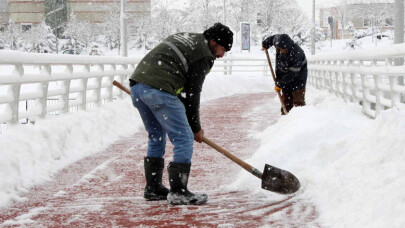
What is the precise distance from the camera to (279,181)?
16.9 ft

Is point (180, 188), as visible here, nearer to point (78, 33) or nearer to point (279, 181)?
point (279, 181)

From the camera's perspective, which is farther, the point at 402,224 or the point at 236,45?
the point at 236,45

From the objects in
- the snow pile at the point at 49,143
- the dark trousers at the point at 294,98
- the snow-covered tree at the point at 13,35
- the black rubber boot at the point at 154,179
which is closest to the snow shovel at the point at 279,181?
the black rubber boot at the point at 154,179

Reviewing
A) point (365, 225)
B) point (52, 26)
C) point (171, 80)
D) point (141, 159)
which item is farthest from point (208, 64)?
point (52, 26)

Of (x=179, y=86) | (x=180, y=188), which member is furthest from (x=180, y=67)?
(x=180, y=188)

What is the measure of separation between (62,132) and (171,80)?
3.46 meters

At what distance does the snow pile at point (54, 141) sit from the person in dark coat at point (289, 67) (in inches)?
113

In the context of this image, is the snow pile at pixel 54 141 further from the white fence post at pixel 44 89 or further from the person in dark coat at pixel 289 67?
A: the person in dark coat at pixel 289 67

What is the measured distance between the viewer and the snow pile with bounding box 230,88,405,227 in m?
4.08

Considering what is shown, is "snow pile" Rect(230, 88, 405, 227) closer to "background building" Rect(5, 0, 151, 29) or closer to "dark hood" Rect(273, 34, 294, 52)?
"dark hood" Rect(273, 34, 294, 52)

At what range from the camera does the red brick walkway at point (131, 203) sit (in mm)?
4504

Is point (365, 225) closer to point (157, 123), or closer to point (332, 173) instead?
point (332, 173)

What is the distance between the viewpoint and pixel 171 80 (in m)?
4.71

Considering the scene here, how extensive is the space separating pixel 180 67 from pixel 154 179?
3.76 ft
